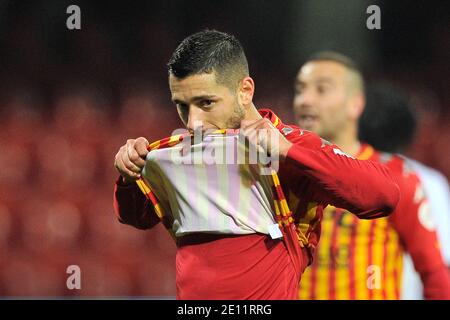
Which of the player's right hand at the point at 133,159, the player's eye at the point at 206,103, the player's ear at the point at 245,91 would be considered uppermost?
→ the player's ear at the point at 245,91

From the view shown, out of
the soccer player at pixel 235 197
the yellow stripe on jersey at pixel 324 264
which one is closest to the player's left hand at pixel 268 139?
the soccer player at pixel 235 197

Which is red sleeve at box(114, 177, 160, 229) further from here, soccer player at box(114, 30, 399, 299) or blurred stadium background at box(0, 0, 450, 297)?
blurred stadium background at box(0, 0, 450, 297)

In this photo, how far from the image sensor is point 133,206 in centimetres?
174

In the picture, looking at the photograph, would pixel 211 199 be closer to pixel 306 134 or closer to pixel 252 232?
pixel 252 232

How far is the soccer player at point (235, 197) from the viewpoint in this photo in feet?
4.87

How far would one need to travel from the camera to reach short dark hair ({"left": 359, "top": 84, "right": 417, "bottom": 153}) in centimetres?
307

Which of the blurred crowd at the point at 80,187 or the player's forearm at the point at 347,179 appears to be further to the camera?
the blurred crowd at the point at 80,187

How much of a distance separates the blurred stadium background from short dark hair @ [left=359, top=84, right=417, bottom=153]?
5.70ft

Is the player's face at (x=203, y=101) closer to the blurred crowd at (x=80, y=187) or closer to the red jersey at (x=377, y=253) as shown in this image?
the red jersey at (x=377, y=253)

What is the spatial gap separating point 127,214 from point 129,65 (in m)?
3.98

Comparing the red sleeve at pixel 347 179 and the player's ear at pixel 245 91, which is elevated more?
the player's ear at pixel 245 91

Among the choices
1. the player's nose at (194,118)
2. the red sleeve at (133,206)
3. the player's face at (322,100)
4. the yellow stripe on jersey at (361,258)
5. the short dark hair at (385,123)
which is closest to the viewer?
the player's nose at (194,118)

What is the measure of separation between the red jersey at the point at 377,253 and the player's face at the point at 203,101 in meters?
1.06

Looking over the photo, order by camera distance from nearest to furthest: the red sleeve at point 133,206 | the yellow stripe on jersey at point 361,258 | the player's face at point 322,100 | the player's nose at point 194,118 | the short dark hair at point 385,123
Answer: the player's nose at point 194,118, the red sleeve at point 133,206, the yellow stripe on jersey at point 361,258, the player's face at point 322,100, the short dark hair at point 385,123
